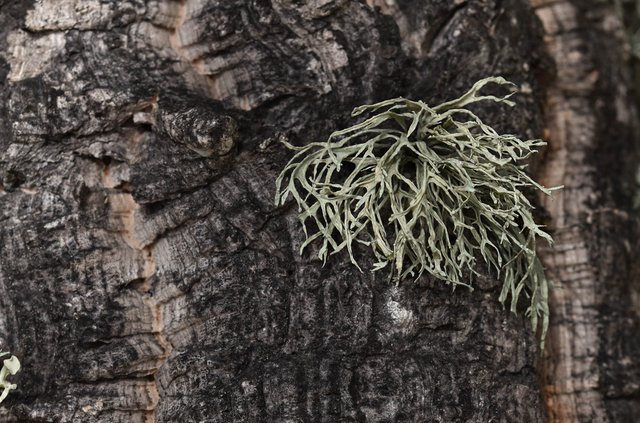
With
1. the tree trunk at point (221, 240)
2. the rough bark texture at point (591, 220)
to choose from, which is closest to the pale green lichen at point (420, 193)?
the tree trunk at point (221, 240)

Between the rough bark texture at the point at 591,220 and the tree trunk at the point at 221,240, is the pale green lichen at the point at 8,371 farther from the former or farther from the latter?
the rough bark texture at the point at 591,220

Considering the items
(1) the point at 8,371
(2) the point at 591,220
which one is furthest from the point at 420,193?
(1) the point at 8,371

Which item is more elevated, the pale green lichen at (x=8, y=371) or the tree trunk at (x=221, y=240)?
the tree trunk at (x=221, y=240)

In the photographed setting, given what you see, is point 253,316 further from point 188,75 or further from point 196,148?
point 188,75

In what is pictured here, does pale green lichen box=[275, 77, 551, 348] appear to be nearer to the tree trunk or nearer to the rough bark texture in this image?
the tree trunk

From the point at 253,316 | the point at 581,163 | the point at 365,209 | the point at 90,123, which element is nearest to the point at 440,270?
the point at 365,209

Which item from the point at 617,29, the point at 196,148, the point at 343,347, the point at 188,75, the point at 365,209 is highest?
the point at 617,29
